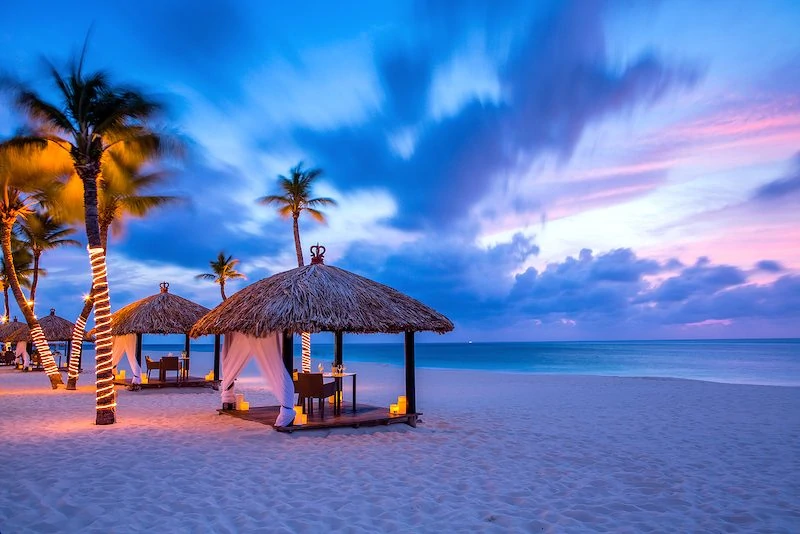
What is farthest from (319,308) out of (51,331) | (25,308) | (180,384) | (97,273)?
(51,331)

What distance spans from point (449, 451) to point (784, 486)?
Result: 3.67m

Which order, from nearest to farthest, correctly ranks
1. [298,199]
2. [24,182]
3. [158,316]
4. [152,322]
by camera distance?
[24,182] → [152,322] → [158,316] → [298,199]

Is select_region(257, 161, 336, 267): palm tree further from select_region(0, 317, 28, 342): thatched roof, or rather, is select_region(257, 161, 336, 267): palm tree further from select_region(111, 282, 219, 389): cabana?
select_region(0, 317, 28, 342): thatched roof

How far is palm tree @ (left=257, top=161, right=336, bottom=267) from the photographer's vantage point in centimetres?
1997

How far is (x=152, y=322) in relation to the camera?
1481cm

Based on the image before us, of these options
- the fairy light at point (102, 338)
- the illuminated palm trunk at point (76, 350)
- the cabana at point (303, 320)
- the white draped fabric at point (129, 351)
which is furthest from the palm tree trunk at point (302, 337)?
the fairy light at point (102, 338)

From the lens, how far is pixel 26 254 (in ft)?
99.2

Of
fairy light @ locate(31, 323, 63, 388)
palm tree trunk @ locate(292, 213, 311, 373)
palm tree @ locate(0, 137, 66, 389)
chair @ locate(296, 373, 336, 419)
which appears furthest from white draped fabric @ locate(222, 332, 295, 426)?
palm tree trunk @ locate(292, 213, 311, 373)

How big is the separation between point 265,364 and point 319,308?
141 centimetres

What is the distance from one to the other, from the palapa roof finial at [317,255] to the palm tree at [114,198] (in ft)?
12.8

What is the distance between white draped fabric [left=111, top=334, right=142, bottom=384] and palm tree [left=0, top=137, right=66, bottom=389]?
1.65 meters

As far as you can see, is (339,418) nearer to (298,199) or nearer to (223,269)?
(298,199)

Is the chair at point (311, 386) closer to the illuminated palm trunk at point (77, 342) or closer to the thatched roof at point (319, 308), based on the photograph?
the thatched roof at point (319, 308)

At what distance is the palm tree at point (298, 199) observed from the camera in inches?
786
